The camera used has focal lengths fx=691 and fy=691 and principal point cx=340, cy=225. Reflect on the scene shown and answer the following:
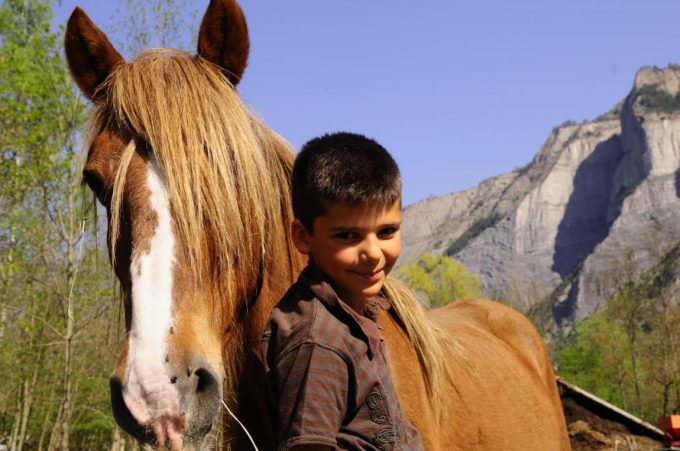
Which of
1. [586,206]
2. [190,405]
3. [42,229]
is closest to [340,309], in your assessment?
[190,405]

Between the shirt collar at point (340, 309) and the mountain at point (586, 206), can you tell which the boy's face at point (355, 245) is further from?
the mountain at point (586, 206)

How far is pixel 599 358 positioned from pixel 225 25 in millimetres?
43284

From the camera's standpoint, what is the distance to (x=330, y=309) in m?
1.74

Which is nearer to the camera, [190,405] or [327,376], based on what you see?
[327,376]

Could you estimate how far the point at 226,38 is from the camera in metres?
2.47

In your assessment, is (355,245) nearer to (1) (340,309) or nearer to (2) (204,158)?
(1) (340,309)

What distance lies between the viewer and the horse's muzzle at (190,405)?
1.67 metres

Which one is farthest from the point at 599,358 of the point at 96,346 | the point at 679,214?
the point at 679,214

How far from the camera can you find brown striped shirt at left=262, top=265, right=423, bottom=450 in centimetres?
155

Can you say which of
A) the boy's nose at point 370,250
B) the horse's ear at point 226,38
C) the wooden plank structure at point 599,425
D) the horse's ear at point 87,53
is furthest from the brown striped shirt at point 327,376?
the wooden plank structure at point 599,425

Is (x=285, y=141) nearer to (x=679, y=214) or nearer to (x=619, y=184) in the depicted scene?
(x=679, y=214)

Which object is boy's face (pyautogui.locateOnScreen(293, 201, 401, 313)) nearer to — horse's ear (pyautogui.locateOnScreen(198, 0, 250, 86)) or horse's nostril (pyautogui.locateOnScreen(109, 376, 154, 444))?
horse's nostril (pyautogui.locateOnScreen(109, 376, 154, 444))

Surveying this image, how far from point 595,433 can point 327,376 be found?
5.71 meters

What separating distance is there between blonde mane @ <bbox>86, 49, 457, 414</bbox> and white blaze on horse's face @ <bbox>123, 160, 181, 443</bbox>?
0.06 metres
